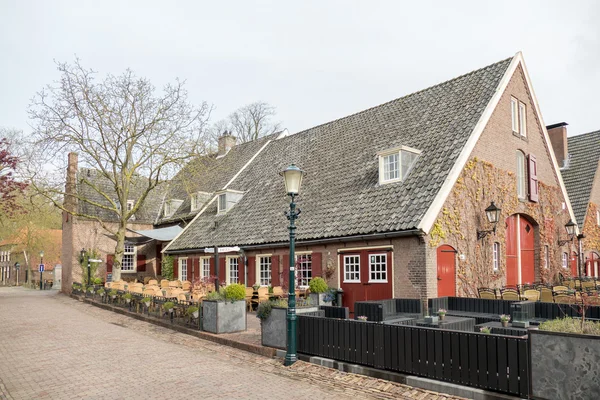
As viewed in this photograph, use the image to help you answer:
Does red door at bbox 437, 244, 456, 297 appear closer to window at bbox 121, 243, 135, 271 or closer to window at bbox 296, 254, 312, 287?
window at bbox 296, 254, 312, 287

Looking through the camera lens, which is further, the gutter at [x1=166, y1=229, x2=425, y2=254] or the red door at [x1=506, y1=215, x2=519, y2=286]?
the red door at [x1=506, y1=215, x2=519, y2=286]

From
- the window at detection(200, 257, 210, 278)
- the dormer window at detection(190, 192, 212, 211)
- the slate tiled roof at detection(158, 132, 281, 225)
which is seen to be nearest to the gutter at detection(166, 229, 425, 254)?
the window at detection(200, 257, 210, 278)

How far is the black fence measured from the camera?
7.14m

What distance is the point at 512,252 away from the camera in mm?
18797

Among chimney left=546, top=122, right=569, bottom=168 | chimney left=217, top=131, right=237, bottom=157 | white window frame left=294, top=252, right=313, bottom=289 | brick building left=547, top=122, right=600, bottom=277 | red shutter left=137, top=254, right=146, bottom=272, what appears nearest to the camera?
white window frame left=294, top=252, right=313, bottom=289

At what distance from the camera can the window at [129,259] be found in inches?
1287

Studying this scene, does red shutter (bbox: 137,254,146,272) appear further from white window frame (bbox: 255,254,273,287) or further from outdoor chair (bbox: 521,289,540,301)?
outdoor chair (bbox: 521,289,540,301)

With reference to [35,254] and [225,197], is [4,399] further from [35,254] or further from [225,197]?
[35,254]

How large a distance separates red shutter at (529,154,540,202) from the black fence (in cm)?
1350

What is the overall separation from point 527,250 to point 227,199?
45.7ft

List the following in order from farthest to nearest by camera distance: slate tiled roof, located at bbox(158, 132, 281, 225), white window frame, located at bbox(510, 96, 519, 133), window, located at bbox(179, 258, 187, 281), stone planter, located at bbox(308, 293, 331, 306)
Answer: slate tiled roof, located at bbox(158, 132, 281, 225) → window, located at bbox(179, 258, 187, 281) → white window frame, located at bbox(510, 96, 519, 133) → stone planter, located at bbox(308, 293, 331, 306)

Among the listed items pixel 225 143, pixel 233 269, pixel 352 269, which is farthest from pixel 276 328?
pixel 225 143

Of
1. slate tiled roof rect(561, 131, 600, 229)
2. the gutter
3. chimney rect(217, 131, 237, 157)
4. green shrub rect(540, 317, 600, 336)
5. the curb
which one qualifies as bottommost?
the curb

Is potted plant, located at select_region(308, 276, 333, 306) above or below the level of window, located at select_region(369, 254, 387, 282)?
below
